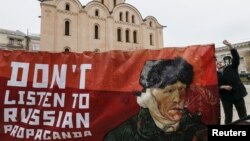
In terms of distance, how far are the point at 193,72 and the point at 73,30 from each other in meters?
30.9

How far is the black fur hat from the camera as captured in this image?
411cm

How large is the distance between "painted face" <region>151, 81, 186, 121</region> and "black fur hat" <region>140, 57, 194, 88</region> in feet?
0.24

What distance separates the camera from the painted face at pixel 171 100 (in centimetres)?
402

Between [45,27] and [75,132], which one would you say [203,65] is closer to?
[75,132]

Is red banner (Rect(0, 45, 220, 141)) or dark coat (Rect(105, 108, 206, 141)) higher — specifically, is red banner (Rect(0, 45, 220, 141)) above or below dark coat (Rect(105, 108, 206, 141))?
above

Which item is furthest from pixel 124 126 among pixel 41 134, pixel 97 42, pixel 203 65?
pixel 97 42

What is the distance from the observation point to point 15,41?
52000 mm

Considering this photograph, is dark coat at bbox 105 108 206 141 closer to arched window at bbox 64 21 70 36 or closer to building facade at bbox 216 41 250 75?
arched window at bbox 64 21 70 36

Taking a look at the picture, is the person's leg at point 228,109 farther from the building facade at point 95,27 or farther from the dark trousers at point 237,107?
the building facade at point 95,27

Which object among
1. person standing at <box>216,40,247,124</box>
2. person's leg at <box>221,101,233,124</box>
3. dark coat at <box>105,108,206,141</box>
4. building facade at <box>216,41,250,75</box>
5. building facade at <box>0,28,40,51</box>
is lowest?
dark coat at <box>105,108,206,141</box>

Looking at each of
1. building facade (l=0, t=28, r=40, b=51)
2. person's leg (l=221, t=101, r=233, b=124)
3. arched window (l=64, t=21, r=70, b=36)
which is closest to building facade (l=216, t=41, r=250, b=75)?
arched window (l=64, t=21, r=70, b=36)

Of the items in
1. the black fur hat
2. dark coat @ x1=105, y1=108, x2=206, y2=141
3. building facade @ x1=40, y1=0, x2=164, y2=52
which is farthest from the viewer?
building facade @ x1=40, y1=0, x2=164, y2=52

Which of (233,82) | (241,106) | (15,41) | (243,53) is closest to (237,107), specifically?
(241,106)

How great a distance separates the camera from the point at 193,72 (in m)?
4.11
